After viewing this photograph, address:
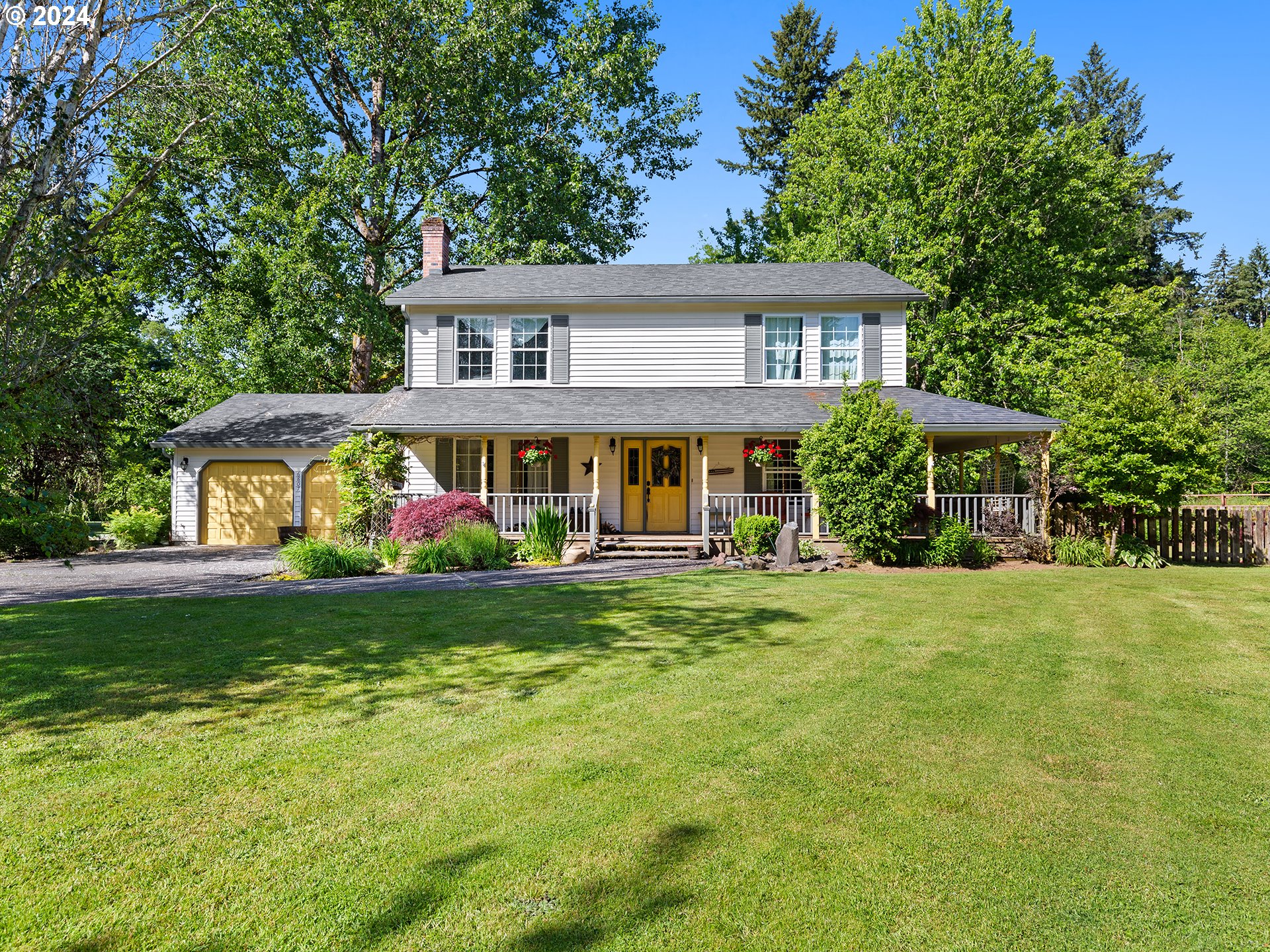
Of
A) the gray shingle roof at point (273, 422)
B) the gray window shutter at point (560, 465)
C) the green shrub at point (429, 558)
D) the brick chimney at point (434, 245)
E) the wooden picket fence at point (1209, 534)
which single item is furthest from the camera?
the brick chimney at point (434, 245)

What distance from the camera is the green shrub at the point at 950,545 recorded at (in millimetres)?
13961

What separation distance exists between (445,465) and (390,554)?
17.4 feet

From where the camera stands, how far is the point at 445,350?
18406 millimetres

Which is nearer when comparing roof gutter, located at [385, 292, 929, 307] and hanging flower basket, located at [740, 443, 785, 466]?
hanging flower basket, located at [740, 443, 785, 466]

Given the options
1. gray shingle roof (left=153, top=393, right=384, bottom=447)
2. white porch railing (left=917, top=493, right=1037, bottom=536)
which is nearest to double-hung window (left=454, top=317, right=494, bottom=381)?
gray shingle roof (left=153, top=393, right=384, bottom=447)

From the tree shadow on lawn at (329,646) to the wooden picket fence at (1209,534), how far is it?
10.4 meters

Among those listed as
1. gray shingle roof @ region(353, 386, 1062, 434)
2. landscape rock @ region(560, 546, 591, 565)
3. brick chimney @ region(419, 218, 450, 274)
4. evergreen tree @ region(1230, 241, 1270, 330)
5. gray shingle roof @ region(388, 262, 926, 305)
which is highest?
evergreen tree @ region(1230, 241, 1270, 330)

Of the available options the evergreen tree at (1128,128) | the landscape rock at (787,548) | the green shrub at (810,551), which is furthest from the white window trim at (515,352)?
the evergreen tree at (1128,128)

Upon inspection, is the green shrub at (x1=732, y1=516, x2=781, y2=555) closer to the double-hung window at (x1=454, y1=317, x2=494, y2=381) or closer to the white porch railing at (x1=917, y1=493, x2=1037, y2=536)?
the white porch railing at (x1=917, y1=493, x2=1037, y2=536)

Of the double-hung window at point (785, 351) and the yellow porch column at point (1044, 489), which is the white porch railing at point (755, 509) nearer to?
the double-hung window at point (785, 351)

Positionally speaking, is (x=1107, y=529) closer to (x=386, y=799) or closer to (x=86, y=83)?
(x=386, y=799)

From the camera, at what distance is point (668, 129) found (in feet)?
92.0

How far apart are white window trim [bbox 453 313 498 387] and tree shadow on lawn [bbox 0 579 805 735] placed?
30.4ft

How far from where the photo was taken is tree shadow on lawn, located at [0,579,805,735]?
5.23m
